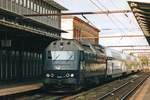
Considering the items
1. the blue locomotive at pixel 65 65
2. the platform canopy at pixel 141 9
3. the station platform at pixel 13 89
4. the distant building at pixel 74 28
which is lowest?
the station platform at pixel 13 89

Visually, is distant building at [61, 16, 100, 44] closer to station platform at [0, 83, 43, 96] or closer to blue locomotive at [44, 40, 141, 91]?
station platform at [0, 83, 43, 96]

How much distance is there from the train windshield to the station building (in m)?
2.19

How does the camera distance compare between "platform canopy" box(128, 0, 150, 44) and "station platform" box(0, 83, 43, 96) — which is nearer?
"platform canopy" box(128, 0, 150, 44)

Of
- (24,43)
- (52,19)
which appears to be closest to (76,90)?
(24,43)

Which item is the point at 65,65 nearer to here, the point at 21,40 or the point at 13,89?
the point at 13,89

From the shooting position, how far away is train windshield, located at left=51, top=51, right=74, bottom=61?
955 inches

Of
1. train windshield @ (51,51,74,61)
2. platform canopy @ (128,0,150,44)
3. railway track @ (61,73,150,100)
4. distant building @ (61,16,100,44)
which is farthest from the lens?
distant building @ (61,16,100,44)

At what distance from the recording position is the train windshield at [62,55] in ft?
79.6

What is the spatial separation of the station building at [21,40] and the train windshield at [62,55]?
219 centimetres

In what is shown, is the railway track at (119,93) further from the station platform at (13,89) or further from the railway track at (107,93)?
the station platform at (13,89)

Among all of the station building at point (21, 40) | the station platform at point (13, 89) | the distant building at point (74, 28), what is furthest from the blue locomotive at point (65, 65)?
the distant building at point (74, 28)

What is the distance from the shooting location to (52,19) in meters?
54.0

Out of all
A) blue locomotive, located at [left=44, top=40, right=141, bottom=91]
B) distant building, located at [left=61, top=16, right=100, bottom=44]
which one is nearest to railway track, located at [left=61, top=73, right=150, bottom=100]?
blue locomotive, located at [left=44, top=40, right=141, bottom=91]

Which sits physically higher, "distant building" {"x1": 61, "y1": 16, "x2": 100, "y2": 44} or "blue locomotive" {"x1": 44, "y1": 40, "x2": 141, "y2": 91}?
"distant building" {"x1": 61, "y1": 16, "x2": 100, "y2": 44}
